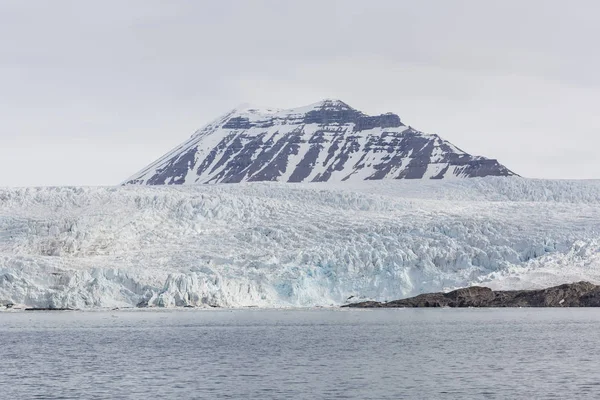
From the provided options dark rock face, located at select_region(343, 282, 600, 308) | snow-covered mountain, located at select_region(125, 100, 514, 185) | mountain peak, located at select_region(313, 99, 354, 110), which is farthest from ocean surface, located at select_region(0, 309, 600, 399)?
mountain peak, located at select_region(313, 99, 354, 110)

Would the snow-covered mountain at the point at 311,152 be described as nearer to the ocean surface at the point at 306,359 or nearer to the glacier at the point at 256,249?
the glacier at the point at 256,249

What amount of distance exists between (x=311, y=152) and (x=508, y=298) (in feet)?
246

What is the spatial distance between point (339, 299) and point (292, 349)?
67.3 feet

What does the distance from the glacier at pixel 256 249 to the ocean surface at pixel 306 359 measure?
8.14 feet

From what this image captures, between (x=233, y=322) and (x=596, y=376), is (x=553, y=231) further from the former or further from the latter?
(x=596, y=376)

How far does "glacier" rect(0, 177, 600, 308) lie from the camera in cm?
4772

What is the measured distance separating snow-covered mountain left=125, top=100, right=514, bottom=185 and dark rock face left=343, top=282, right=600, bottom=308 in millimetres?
57259

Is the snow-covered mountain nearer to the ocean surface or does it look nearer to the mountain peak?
the mountain peak

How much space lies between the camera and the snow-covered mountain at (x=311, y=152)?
378ft

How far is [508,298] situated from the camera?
52.9 m

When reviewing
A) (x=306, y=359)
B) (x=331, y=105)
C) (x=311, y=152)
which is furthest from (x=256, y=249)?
(x=331, y=105)

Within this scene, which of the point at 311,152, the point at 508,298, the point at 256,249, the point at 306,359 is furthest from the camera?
the point at 311,152

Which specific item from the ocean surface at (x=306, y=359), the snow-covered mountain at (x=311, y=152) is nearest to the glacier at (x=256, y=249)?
the ocean surface at (x=306, y=359)

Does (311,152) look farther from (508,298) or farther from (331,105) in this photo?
(508,298)
